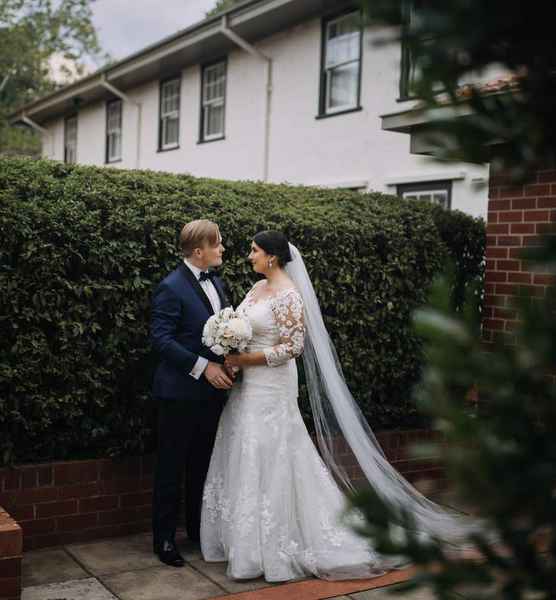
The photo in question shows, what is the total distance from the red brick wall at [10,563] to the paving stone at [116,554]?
Answer: 86cm

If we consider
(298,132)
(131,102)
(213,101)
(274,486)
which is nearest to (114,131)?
(131,102)

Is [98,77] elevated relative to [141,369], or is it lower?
elevated

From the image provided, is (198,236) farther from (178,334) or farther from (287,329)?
(287,329)

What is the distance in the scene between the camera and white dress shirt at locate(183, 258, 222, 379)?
5.03m

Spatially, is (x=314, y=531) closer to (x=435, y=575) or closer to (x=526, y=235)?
(x=526, y=235)

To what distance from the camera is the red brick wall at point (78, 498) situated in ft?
17.3

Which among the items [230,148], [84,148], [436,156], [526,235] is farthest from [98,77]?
[436,156]

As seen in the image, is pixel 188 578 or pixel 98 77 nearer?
pixel 188 578

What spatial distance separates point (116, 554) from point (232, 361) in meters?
1.57

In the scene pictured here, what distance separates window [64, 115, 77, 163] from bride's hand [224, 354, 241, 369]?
2052cm

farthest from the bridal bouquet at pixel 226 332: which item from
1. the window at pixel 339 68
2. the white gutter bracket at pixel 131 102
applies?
the white gutter bracket at pixel 131 102

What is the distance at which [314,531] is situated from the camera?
501cm

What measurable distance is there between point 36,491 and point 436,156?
180 inches

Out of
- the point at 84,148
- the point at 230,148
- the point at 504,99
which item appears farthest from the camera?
the point at 84,148
